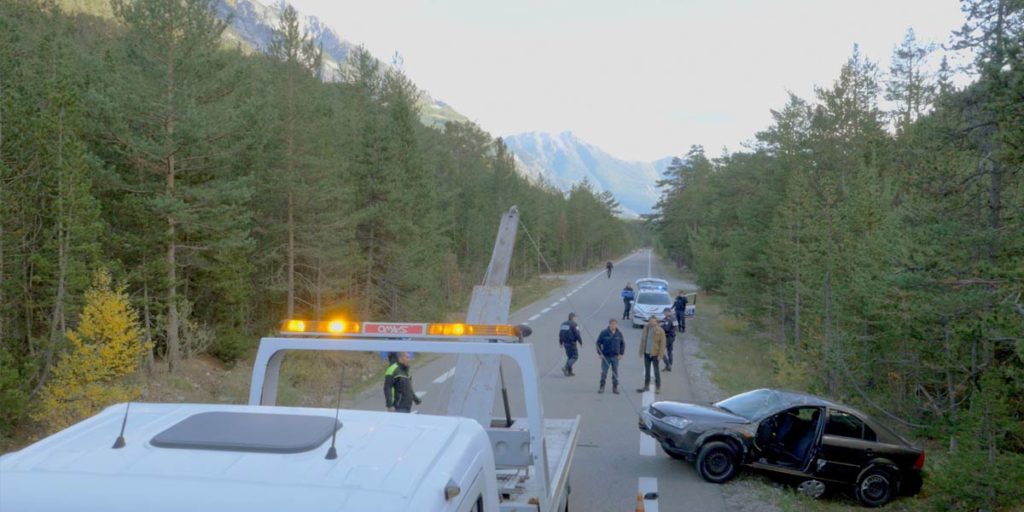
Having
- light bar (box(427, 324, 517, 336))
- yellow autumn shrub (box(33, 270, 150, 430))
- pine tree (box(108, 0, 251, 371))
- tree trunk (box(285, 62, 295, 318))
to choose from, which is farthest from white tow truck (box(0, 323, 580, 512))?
tree trunk (box(285, 62, 295, 318))

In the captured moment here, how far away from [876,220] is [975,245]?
7946mm

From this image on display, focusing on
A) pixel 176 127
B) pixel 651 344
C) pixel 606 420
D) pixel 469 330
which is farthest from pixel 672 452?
pixel 176 127

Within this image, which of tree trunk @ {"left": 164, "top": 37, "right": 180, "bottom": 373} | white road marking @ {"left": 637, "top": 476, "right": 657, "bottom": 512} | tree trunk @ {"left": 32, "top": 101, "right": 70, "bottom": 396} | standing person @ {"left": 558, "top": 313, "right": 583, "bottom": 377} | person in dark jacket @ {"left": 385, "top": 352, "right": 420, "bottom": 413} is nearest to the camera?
person in dark jacket @ {"left": 385, "top": 352, "right": 420, "bottom": 413}

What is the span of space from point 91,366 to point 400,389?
9.51 meters

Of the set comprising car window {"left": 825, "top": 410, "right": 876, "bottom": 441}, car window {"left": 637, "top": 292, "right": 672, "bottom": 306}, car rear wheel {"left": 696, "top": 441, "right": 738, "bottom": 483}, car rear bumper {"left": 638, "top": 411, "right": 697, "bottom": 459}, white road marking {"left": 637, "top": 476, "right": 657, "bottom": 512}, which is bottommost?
white road marking {"left": 637, "top": 476, "right": 657, "bottom": 512}

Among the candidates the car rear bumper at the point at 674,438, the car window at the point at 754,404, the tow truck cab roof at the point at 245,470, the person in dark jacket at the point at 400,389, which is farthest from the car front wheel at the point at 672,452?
the tow truck cab roof at the point at 245,470

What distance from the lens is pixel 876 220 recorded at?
20109 millimetres

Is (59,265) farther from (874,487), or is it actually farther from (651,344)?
(874,487)

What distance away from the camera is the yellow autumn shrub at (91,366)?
16500mm

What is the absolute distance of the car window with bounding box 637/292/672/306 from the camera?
33688mm

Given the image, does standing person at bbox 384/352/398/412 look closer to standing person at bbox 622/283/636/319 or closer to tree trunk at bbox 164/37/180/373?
tree trunk at bbox 164/37/180/373

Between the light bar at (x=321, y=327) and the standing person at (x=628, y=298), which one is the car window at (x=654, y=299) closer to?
the standing person at (x=628, y=298)

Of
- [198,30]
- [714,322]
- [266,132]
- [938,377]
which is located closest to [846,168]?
[714,322]

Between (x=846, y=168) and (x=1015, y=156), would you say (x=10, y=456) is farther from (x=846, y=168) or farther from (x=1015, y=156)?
(x=846, y=168)
